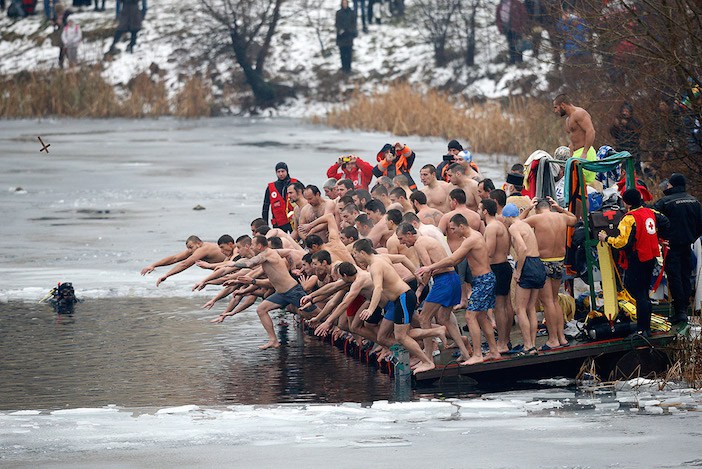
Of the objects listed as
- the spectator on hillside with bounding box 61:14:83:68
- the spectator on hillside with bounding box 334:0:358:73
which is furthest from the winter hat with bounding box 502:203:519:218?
the spectator on hillside with bounding box 61:14:83:68

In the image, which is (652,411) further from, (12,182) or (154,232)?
(12,182)

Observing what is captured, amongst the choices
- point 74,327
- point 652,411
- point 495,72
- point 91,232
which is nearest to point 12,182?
point 91,232

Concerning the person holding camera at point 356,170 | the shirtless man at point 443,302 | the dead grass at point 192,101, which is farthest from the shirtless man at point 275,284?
the dead grass at point 192,101

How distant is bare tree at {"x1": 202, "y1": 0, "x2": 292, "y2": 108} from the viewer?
4522cm

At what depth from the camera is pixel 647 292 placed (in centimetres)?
1377

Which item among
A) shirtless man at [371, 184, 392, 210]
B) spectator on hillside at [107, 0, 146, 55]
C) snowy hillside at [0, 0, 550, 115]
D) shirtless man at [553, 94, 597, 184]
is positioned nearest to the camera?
shirtless man at [553, 94, 597, 184]

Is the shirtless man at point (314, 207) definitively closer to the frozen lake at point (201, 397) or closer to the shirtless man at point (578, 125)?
the frozen lake at point (201, 397)

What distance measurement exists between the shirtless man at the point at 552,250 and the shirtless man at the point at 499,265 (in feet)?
1.08

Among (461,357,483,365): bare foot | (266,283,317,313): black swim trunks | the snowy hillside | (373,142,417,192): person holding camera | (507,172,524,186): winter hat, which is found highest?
the snowy hillside

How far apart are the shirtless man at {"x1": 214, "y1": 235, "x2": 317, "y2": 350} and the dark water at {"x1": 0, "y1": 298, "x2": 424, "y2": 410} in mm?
Result: 411

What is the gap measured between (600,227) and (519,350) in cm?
152

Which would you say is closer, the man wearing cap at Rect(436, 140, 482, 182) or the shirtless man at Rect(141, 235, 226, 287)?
the shirtless man at Rect(141, 235, 226, 287)

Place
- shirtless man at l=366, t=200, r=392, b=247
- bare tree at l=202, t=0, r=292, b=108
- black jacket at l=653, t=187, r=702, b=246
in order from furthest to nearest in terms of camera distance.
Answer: bare tree at l=202, t=0, r=292, b=108 → shirtless man at l=366, t=200, r=392, b=247 → black jacket at l=653, t=187, r=702, b=246

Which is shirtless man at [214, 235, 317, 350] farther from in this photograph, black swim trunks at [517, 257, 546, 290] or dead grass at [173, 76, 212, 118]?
dead grass at [173, 76, 212, 118]
